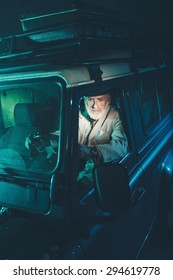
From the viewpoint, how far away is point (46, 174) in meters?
1.89

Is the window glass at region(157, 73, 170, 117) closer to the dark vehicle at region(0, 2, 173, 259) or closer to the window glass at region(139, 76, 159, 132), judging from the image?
the window glass at region(139, 76, 159, 132)

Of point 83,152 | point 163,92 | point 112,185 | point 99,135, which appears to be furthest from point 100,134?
point 163,92

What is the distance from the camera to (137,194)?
242 centimetres

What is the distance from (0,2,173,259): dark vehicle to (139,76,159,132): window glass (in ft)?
0.12

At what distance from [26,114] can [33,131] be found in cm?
19

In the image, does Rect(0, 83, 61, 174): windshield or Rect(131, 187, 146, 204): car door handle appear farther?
Rect(131, 187, 146, 204): car door handle

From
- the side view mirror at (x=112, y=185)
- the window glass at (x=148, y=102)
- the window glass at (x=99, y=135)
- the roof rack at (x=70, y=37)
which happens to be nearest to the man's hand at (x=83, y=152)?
the window glass at (x=99, y=135)

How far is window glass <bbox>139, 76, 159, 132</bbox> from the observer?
289 cm

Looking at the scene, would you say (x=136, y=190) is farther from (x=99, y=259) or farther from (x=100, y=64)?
(x=100, y=64)

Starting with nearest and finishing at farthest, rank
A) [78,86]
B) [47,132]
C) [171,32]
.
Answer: [78,86], [47,132], [171,32]

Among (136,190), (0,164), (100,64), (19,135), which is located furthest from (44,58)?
(136,190)

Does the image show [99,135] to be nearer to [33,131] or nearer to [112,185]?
[33,131]

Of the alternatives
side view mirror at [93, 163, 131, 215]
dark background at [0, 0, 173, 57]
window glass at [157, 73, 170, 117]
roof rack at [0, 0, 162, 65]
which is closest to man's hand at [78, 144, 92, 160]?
side view mirror at [93, 163, 131, 215]
